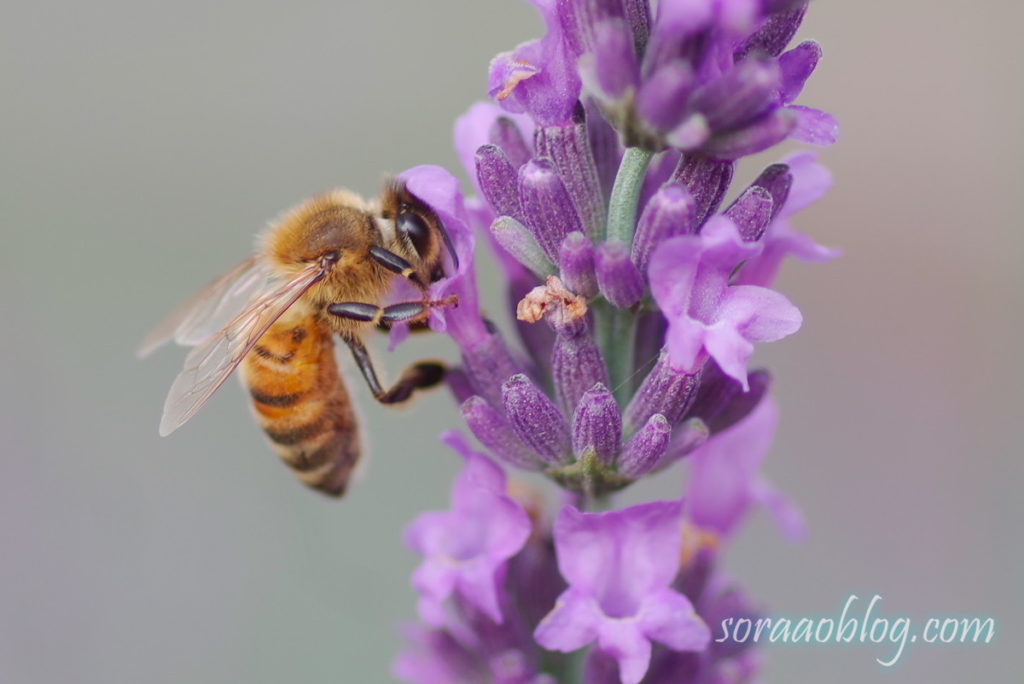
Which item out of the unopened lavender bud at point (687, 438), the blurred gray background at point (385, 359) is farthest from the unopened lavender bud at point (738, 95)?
the blurred gray background at point (385, 359)

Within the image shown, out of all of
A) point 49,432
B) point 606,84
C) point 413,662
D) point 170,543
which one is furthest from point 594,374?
point 49,432

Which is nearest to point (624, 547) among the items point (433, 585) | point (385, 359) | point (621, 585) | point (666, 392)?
point (621, 585)

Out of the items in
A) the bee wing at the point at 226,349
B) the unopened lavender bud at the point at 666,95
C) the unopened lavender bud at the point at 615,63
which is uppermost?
the unopened lavender bud at the point at 615,63

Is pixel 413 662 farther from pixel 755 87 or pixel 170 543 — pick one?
pixel 170 543

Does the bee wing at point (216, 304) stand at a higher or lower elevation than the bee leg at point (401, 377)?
higher

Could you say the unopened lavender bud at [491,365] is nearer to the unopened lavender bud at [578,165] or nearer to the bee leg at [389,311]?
the bee leg at [389,311]

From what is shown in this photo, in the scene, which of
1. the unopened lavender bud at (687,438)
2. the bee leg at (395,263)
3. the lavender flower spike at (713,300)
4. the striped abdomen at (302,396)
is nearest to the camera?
the lavender flower spike at (713,300)

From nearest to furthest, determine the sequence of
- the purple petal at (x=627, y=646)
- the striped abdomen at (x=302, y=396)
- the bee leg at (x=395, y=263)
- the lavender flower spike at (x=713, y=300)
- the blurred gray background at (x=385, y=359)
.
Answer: the lavender flower spike at (x=713, y=300) → the purple petal at (x=627, y=646) → the bee leg at (x=395, y=263) → the striped abdomen at (x=302, y=396) → the blurred gray background at (x=385, y=359)
